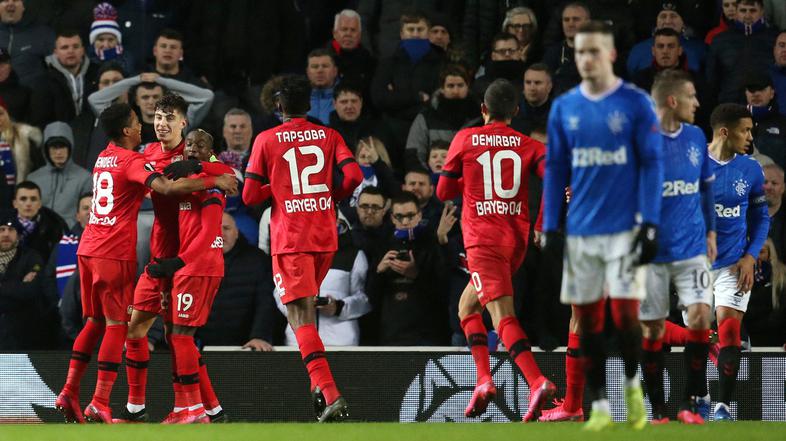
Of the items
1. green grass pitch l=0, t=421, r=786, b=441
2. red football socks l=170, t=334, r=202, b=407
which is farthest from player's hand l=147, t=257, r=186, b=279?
green grass pitch l=0, t=421, r=786, b=441

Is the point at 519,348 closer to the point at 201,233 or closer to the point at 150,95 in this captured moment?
the point at 201,233

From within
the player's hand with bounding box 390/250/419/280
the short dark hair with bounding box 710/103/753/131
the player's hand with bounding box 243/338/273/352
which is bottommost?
the player's hand with bounding box 243/338/273/352

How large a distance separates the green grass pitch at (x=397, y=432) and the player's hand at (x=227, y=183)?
71.2 inches

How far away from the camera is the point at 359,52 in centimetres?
1482

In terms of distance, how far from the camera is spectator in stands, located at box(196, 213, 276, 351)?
1205 centimetres

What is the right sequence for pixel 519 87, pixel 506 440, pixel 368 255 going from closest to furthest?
pixel 506 440 < pixel 368 255 < pixel 519 87

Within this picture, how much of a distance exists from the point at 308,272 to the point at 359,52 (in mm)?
5735

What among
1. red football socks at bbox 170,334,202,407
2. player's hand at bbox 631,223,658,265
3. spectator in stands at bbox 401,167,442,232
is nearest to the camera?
player's hand at bbox 631,223,658,265

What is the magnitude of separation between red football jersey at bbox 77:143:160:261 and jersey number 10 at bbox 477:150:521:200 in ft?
8.36

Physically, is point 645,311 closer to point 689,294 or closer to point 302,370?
point 689,294

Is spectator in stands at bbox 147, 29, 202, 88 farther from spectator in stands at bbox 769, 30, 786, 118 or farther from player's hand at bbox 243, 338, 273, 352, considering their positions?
spectator in stands at bbox 769, 30, 786, 118

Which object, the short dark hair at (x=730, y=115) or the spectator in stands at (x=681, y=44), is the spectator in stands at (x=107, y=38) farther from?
the short dark hair at (x=730, y=115)

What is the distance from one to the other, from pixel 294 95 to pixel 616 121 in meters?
3.26

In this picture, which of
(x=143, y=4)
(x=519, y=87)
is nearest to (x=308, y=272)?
(x=519, y=87)
